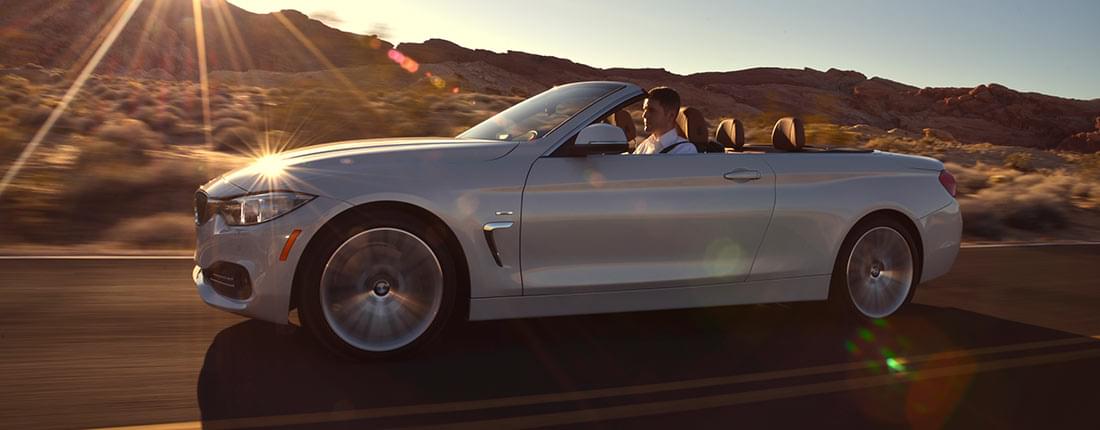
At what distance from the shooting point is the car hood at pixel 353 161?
5.27 meters

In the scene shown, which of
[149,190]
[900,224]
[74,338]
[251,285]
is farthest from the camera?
[149,190]

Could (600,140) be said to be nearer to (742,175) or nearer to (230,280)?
(742,175)

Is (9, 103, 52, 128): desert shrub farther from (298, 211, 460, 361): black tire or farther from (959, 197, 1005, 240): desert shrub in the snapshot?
(298, 211, 460, 361): black tire

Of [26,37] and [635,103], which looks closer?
[635,103]

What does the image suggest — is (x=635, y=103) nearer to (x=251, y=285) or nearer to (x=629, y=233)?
(x=629, y=233)

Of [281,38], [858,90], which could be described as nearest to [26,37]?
[281,38]

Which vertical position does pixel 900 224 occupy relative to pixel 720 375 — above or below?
above

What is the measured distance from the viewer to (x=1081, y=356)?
6281 millimetres

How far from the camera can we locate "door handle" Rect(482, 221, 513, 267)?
5.50m

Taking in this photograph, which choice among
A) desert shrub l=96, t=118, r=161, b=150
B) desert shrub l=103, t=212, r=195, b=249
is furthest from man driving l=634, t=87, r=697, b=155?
desert shrub l=96, t=118, r=161, b=150

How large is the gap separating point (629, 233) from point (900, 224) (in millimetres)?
2233

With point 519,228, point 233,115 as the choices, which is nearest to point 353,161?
point 519,228

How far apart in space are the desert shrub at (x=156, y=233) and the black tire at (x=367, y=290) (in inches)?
202

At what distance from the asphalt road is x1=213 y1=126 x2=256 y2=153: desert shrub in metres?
12.2
